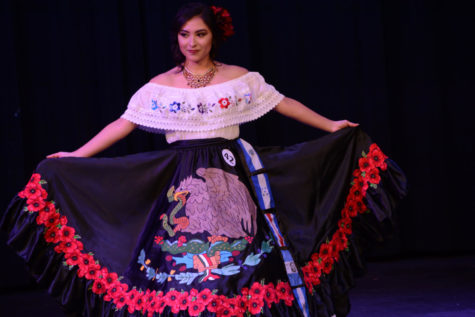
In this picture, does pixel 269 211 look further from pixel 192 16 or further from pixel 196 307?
pixel 192 16

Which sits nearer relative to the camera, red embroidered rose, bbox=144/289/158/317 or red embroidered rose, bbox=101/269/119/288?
red embroidered rose, bbox=144/289/158/317

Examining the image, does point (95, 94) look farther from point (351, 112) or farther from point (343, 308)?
point (343, 308)

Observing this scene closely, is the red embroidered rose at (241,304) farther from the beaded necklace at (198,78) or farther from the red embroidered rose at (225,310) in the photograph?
the beaded necklace at (198,78)

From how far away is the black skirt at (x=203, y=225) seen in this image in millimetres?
2222

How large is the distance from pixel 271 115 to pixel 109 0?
138 cm

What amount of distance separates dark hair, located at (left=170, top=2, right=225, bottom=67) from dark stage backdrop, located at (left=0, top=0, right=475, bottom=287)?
154cm

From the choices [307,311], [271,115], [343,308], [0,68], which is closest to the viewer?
[307,311]

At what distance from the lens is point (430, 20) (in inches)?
184

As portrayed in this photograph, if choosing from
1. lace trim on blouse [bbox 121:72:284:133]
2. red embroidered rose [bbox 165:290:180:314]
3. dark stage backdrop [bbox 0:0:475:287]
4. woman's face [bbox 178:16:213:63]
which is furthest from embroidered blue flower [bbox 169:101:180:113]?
dark stage backdrop [bbox 0:0:475:287]

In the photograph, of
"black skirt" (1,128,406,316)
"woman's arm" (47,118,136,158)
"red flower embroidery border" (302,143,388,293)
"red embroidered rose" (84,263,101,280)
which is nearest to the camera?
"black skirt" (1,128,406,316)

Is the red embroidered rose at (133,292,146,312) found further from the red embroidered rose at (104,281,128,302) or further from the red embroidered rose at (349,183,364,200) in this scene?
the red embroidered rose at (349,183,364,200)

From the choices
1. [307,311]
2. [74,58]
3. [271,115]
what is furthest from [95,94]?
[307,311]

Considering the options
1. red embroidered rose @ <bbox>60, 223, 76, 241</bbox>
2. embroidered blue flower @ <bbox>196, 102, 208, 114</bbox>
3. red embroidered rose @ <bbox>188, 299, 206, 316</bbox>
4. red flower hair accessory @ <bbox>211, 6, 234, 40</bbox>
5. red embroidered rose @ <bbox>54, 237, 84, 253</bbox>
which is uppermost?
red flower hair accessory @ <bbox>211, 6, 234, 40</bbox>

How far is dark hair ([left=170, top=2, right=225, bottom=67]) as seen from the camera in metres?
2.50
